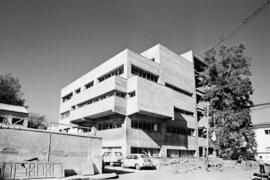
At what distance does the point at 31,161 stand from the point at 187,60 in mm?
37581

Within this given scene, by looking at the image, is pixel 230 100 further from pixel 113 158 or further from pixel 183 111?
pixel 113 158

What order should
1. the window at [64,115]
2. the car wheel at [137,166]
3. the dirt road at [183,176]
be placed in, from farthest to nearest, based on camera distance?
the window at [64,115] → the car wheel at [137,166] → the dirt road at [183,176]

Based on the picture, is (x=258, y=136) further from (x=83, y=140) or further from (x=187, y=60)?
(x=83, y=140)

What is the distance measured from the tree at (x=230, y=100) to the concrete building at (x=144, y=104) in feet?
22.0

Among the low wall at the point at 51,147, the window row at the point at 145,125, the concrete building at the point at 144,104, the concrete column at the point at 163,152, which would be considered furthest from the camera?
the concrete column at the point at 163,152

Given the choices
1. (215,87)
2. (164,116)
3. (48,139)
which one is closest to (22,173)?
(48,139)

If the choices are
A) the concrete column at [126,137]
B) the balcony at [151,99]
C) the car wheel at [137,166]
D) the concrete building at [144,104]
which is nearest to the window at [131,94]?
the concrete building at [144,104]

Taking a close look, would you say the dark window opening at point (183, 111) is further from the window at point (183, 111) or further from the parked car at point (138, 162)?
the parked car at point (138, 162)

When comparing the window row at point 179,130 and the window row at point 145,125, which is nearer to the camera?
the window row at point 145,125

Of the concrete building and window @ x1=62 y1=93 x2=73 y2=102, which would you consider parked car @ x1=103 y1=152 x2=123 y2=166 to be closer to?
the concrete building

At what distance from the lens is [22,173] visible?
1277 centimetres

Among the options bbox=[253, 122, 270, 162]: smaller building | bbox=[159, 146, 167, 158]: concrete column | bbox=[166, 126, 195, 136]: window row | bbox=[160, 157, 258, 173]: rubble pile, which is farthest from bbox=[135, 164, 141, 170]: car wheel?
bbox=[253, 122, 270, 162]: smaller building

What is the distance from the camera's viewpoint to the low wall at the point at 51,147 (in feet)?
45.0

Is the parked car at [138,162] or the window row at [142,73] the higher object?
the window row at [142,73]
